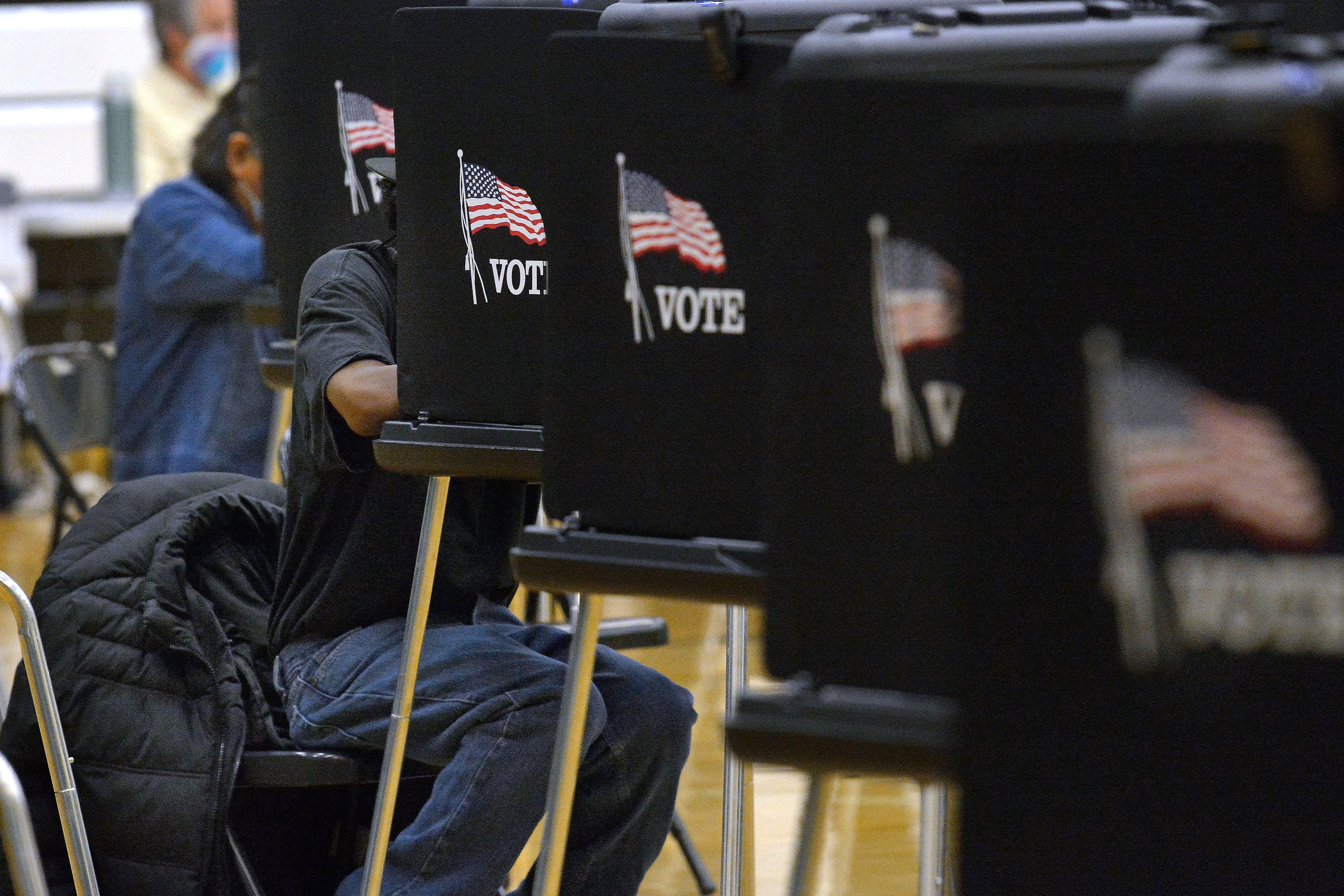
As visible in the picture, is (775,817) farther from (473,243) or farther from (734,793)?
(473,243)

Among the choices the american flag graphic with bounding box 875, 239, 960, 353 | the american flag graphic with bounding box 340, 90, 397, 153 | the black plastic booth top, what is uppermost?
the black plastic booth top

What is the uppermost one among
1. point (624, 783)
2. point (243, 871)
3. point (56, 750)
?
point (56, 750)

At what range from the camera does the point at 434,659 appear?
1810 millimetres

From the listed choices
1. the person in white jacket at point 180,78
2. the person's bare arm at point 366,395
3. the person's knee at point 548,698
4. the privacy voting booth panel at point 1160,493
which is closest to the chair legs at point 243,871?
the person's knee at point 548,698

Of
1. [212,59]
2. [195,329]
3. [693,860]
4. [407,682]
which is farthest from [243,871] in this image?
[212,59]

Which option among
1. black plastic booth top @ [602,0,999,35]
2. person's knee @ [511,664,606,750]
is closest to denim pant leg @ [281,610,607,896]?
person's knee @ [511,664,606,750]

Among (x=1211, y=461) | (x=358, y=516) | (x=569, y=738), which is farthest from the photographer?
(x=358, y=516)

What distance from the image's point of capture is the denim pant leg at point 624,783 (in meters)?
1.89

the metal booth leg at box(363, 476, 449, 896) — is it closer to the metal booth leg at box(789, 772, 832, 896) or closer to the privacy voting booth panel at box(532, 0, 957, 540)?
the privacy voting booth panel at box(532, 0, 957, 540)

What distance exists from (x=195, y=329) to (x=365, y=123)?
4.17ft

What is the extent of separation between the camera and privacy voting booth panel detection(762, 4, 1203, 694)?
0.92m

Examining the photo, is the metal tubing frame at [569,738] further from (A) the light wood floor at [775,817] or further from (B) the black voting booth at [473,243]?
(A) the light wood floor at [775,817]

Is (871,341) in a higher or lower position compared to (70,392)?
higher

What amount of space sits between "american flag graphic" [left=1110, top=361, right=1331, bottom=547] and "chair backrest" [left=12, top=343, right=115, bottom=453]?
2721 mm
